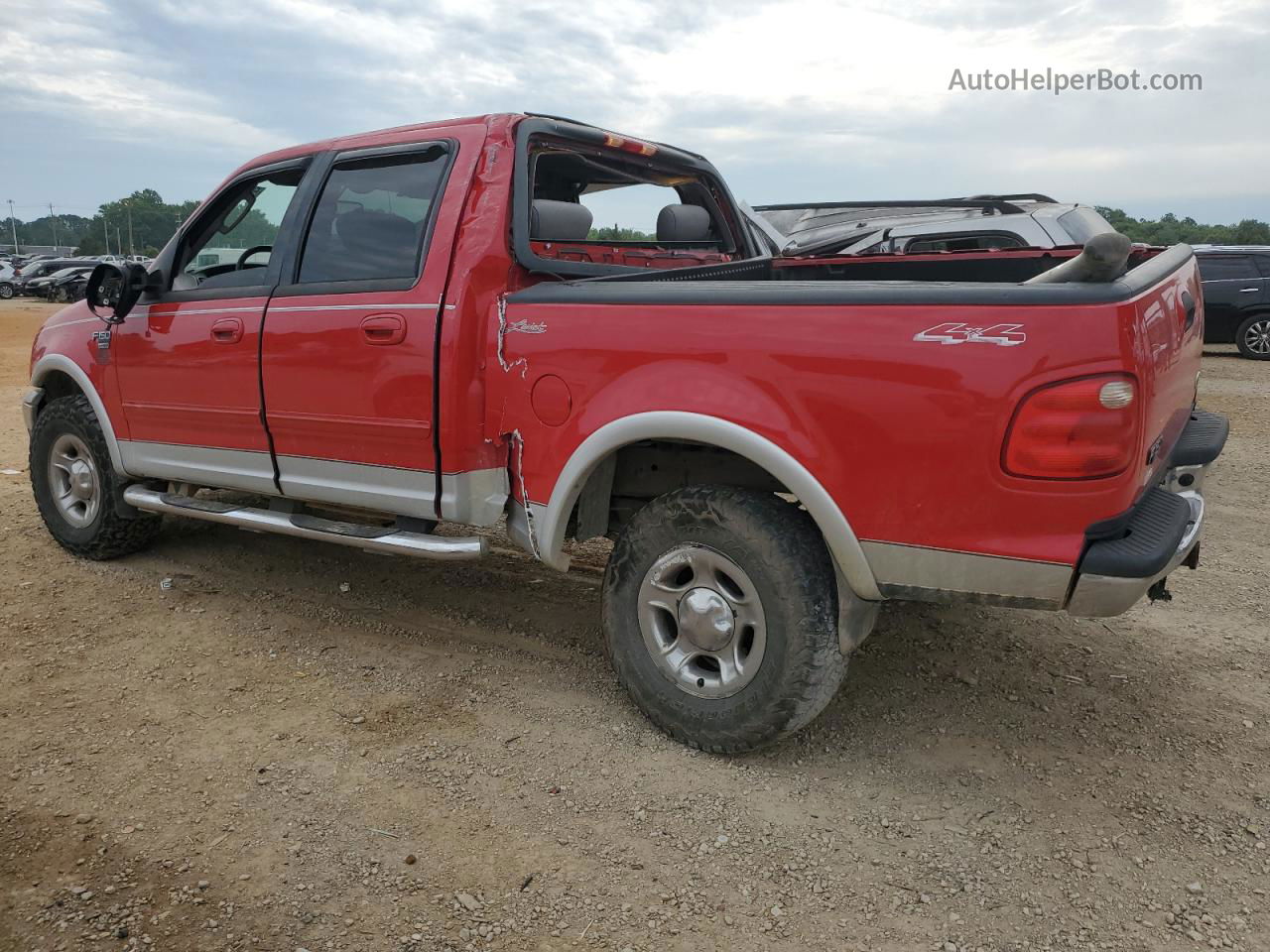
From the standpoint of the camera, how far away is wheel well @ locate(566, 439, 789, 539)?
3242 mm

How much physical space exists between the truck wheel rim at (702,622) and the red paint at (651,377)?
472mm

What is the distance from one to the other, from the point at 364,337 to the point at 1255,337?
46.9 ft

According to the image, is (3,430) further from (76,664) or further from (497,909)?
(497,909)

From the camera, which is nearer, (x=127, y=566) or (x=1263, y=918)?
(x=1263, y=918)

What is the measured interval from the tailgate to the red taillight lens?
8 centimetres

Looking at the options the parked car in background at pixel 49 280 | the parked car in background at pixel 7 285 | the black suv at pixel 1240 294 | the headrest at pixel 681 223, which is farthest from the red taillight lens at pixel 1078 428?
the parked car in background at pixel 7 285

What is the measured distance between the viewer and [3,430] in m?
8.80

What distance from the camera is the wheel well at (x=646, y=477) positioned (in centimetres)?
324

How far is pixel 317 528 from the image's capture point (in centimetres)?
403

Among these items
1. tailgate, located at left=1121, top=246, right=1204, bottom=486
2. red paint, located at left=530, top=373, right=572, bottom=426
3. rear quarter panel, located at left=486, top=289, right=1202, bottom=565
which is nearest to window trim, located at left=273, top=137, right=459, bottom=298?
red paint, located at left=530, top=373, right=572, bottom=426

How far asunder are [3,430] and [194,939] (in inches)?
318

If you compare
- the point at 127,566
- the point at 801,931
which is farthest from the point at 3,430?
the point at 801,931

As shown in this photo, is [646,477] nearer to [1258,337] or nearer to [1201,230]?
[1258,337]

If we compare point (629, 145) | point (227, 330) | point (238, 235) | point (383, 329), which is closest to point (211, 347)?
point (227, 330)
